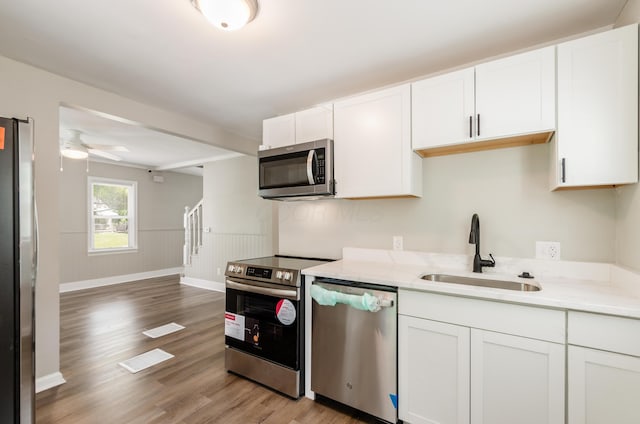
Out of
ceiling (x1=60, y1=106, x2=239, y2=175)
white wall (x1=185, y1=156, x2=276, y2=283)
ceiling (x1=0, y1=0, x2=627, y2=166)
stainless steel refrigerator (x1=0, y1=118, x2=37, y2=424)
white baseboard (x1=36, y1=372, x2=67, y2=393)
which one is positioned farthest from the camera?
white wall (x1=185, y1=156, x2=276, y2=283)

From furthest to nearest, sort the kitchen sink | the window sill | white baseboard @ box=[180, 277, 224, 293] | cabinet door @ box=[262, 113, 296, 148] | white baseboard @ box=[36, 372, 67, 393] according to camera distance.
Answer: the window sill, white baseboard @ box=[180, 277, 224, 293], cabinet door @ box=[262, 113, 296, 148], white baseboard @ box=[36, 372, 67, 393], the kitchen sink

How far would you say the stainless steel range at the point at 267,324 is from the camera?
85.0 inches

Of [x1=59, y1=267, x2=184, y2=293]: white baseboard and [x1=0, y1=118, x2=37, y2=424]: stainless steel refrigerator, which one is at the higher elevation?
[x1=0, y1=118, x2=37, y2=424]: stainless steel refrigerator

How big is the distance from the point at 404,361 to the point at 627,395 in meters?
0.96

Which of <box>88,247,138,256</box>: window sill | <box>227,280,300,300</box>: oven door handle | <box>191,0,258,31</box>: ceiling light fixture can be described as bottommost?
<box>88,247,138,256</box>: window sill

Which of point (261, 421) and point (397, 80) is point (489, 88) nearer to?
point (397, 80)

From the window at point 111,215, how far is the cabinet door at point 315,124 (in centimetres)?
517

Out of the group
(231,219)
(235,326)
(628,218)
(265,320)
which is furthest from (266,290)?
(231,219)

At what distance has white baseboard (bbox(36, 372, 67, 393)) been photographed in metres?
2.25

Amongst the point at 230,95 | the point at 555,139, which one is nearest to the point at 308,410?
the point at 555,139

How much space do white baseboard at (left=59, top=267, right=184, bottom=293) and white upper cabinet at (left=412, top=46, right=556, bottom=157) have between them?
20.6ft

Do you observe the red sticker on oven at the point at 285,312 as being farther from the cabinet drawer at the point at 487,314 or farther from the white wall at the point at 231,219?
the white wall at the point at 231,219

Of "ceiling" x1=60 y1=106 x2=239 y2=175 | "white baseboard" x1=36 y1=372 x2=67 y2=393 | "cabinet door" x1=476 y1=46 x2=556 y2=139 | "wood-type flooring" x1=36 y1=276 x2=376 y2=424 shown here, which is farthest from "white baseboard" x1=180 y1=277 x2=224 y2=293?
"cabinet door" x1=476 y1=46 x2=556 y2=139

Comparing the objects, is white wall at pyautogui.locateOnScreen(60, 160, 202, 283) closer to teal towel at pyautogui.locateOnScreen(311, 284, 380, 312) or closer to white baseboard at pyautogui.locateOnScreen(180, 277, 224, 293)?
white baseboard at pyautogui.locateOnScreen(180, 277, 224, 293)
